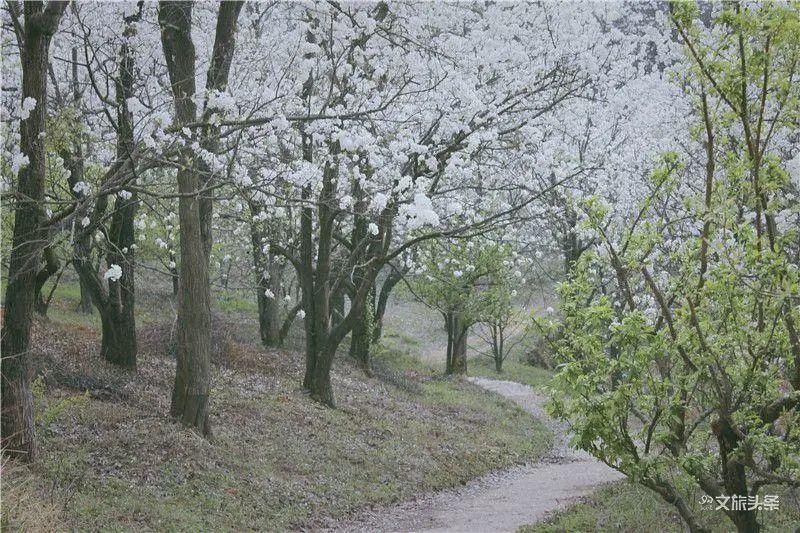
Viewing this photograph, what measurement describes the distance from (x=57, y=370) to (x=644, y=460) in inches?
377

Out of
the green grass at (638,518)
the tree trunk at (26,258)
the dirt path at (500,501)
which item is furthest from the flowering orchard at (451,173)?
the dirt path at (500,501)

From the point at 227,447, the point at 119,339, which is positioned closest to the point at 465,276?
the point at 119,339

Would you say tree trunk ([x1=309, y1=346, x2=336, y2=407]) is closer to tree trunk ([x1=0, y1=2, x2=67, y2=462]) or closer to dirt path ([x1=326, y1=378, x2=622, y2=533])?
dirt path ([x1=326, y1=378, x2=622, y2=533])

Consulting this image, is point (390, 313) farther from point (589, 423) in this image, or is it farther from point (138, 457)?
point (589, 423)

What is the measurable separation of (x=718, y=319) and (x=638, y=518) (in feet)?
15.3

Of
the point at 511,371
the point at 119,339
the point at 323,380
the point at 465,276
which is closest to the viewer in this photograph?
the point at 119,339

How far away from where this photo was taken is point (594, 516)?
999 cm

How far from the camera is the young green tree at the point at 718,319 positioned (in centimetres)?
554

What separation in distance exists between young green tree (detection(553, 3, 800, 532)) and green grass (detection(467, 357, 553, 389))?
23.1 metres

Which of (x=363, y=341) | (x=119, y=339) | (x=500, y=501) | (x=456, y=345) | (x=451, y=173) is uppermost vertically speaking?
(x=451, y=173)

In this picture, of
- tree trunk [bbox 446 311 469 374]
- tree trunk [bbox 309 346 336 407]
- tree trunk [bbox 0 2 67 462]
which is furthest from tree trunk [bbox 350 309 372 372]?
tree trunk [bbox 0 2 67 462]

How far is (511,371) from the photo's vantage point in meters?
32.5

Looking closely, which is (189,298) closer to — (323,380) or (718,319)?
(323,380)

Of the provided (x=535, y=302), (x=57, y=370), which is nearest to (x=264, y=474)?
(x=57, y=370)
